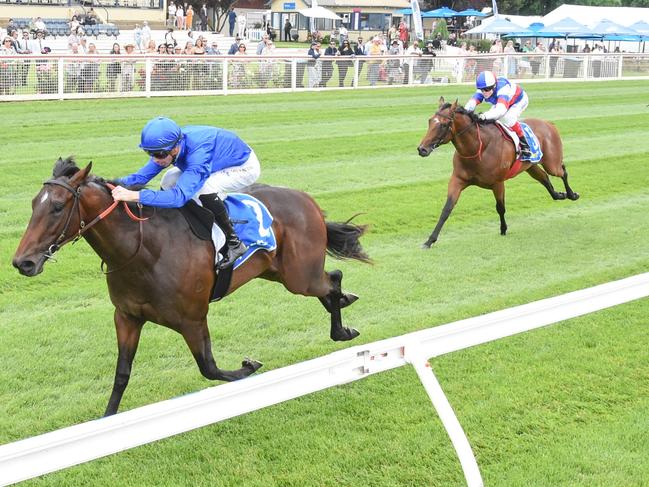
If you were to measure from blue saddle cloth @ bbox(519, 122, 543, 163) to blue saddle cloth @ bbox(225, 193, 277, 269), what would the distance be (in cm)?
531

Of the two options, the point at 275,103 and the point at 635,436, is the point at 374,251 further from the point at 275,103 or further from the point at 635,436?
the point at 275,103

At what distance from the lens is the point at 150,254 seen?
4.55 meters

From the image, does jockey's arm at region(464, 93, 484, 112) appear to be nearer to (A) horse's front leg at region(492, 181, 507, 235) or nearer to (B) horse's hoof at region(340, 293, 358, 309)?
(A) horse's front leg at region(492, 181, 507, 235)

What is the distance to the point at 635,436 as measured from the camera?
183 inches

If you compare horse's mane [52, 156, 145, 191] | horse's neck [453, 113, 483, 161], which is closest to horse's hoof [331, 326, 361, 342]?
horse's mane [52, 156, 145, 191]

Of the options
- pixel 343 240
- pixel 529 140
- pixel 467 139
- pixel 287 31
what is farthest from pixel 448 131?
Result: pixel 287 31

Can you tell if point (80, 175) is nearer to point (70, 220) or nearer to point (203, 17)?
point (70, 220)

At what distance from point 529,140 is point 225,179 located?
18.2 ft

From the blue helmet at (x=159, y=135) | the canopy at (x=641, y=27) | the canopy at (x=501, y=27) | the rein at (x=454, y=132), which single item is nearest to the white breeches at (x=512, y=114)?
the rein at (x=454, y=132)

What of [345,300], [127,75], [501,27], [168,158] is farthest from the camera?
[501,27]

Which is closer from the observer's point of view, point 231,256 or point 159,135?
point 159,135

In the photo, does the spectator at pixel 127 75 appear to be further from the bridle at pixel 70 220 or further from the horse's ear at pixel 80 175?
the horse's ear at pixel 80 175

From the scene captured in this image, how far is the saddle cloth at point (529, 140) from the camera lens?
9539 millimetres

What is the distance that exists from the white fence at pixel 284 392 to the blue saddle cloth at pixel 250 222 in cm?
163
